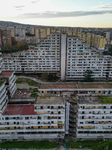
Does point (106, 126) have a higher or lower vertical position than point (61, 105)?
lower

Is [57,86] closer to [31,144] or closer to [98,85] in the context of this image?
[98,85]

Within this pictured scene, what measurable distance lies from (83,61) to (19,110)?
29285mm

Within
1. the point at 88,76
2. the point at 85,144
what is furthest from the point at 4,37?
the point at 85,144

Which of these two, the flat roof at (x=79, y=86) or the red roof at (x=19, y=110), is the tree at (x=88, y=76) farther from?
the red roof at (x=19, y=110)

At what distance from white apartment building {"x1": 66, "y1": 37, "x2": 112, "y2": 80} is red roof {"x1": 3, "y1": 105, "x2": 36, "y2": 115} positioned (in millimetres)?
25001

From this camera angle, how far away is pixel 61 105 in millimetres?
20250

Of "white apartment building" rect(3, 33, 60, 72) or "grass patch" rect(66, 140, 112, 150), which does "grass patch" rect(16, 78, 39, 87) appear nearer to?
"white apartment building" rect(3, 33, 60, 72)

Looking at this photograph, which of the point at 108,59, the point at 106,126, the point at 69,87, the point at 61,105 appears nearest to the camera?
the point at 61,105

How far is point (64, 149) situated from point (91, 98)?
9.74 metres

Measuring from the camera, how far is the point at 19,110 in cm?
2231

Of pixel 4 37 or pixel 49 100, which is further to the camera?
pixel 4 37

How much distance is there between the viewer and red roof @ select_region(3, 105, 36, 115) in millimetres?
21438

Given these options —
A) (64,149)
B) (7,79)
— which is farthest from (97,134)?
(7,79)

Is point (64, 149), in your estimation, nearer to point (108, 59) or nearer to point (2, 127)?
point (2, 127)
